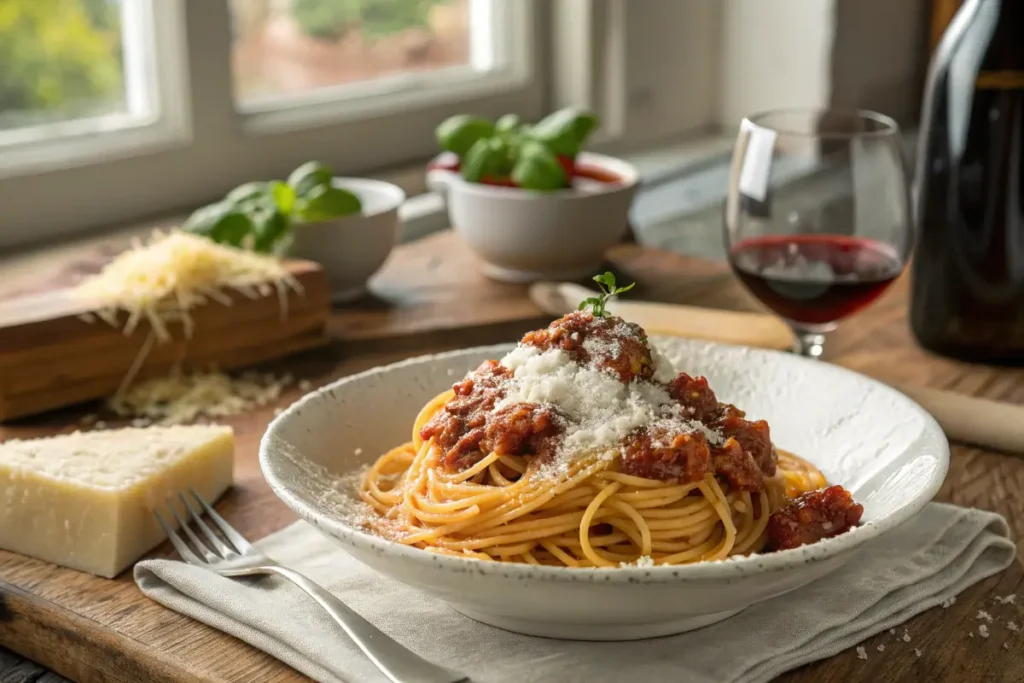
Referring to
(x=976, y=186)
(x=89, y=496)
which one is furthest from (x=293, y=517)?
(x=976, y=186)

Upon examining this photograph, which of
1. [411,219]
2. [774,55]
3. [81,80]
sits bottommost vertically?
[411,219]

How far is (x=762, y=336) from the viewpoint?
5.52 feet

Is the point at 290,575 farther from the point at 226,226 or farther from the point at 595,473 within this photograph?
the point at 226,226

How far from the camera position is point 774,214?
1.51 meters

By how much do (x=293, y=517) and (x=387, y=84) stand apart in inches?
71.3

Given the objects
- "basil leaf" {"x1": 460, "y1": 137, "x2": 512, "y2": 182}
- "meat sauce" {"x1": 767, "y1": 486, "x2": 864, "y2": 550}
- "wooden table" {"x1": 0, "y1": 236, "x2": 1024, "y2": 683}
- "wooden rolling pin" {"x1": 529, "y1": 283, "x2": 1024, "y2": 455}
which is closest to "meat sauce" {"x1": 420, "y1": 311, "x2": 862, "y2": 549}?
"meat sauce" {"x1": 767, "y1": 486, "x2": 864, "y2": 550}

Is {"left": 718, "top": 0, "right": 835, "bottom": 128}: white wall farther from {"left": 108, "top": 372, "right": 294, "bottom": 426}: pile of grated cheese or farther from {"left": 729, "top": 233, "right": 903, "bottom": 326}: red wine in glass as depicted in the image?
{"left": 108, "top": 372, "right": 294, "bottom": 426}: pile of grated cheese

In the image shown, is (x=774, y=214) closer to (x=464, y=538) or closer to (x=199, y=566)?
(x=464, y=538)

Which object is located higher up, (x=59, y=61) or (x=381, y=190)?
(x=59, y=61)

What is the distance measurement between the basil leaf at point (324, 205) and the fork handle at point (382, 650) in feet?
3.14

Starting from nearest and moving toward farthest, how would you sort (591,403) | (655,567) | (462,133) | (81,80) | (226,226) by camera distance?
(655,567), (591,403), (226,226), (462,133), (81,80)

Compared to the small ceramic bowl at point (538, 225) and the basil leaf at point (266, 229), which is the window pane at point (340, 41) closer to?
the small ceramic bowl at point (538, 225)

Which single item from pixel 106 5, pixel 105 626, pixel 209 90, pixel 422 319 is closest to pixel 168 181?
pixel 209 90

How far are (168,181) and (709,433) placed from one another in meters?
1.59
